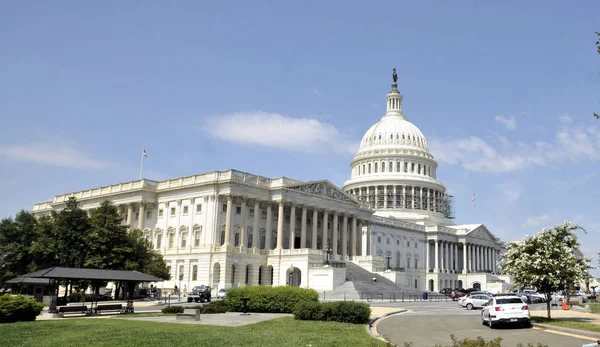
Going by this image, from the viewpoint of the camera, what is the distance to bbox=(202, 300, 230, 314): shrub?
136 ft

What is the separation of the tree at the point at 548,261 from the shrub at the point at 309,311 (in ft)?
43.3

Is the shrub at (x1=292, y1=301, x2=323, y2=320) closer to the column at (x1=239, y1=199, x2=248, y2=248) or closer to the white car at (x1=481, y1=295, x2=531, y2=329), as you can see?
the white car at (x1=481, y1=295, x2=531, y2=329)

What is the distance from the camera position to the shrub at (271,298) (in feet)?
137

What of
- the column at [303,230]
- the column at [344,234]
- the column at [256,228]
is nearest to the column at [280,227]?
the column at [256,228]

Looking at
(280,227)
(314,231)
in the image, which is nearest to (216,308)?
(280,227)

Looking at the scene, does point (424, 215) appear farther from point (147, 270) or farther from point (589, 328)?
point (589, 328)

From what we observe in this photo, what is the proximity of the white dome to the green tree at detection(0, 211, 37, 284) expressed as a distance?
9496cm

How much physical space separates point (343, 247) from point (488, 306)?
65.2 m

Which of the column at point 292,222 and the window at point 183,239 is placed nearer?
the column at point 292,222

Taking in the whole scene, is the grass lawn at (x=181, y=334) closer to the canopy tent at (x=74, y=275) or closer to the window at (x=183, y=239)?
the canopy tent at (x=74, y=275)

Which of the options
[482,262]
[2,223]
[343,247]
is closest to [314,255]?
[343,247]

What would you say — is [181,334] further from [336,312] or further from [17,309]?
[17,309]

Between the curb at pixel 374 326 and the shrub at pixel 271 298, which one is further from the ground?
the shrub at pixel 271 298

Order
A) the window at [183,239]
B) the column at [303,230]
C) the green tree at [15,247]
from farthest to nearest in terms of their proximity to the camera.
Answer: the column at [303,230], the window at [183,239], the green tree at [15,247]
